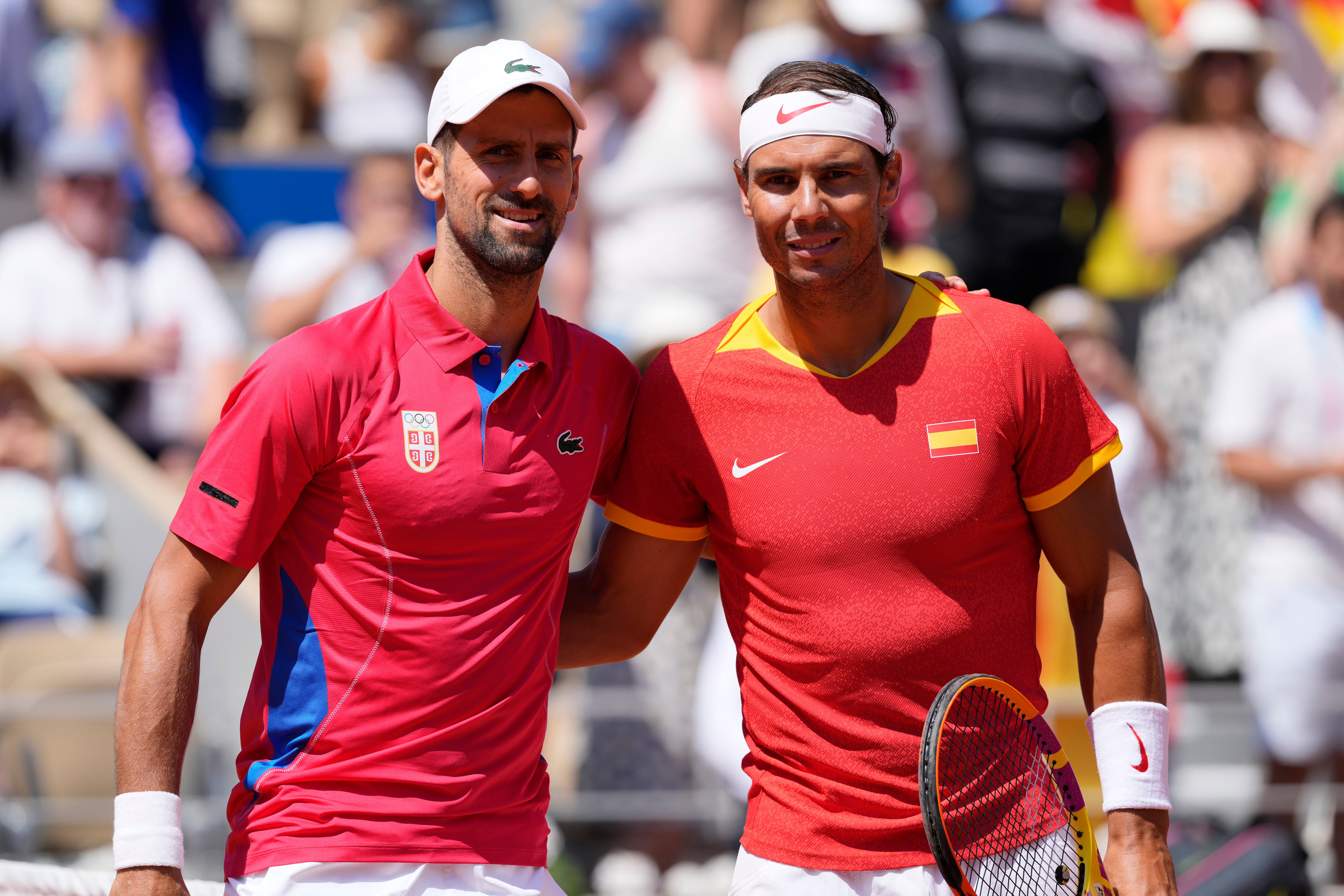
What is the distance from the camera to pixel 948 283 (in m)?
3.59

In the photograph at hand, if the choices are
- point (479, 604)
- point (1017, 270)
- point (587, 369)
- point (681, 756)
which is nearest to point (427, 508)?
point (479, 604)

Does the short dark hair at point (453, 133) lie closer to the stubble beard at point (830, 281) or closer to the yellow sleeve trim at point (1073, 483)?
the stubble beard at point (830, 281)

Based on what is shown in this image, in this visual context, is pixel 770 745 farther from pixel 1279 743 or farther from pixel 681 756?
pixel 1279 743

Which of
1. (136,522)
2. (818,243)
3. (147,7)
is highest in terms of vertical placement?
(147,7)

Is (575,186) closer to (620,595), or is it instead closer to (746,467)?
(746,467)

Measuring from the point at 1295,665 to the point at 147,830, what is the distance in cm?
507

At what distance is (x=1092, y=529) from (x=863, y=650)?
0.55m

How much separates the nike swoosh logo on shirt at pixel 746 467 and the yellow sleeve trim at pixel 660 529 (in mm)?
217

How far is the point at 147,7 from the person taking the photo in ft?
27.8

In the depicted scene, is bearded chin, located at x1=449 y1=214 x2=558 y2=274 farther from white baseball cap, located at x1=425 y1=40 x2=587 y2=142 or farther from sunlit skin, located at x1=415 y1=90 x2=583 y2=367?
white baseball cap, located at x1=425 y1=40 x2=587 y2=142

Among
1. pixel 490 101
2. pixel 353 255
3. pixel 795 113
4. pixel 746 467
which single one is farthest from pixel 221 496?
pixel 353 255

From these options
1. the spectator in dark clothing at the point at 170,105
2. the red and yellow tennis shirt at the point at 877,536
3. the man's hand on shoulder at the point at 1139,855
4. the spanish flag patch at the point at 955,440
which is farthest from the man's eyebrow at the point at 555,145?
the spectator in dark clothing at the point at 170,105

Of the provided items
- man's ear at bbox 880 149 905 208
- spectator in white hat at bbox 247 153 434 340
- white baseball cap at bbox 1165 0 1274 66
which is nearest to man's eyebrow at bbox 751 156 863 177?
man's ear at bbox 880 149 905 208

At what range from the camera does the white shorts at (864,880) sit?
307 centimetres
